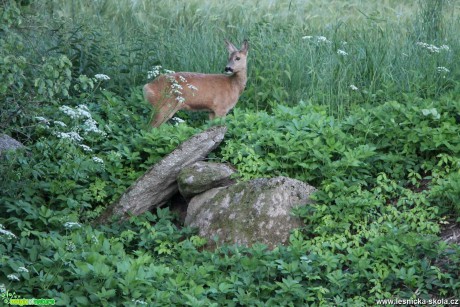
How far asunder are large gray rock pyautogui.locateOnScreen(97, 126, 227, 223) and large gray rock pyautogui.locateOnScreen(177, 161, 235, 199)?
11 centimetres

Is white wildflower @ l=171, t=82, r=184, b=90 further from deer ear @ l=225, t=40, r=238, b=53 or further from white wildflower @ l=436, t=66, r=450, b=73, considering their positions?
white wildflower @ l=436, t=66, r=450, b=73

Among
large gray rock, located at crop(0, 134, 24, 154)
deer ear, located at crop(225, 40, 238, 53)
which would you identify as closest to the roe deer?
deer ear, located at crop(225, 40, 238, 53)

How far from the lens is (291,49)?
35.6ft

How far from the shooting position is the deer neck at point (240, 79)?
34.1 feet

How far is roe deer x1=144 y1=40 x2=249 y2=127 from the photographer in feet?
31.9

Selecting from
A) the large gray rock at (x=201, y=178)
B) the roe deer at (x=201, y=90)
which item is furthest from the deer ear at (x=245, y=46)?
the large gray rock at (x=201, y=178)

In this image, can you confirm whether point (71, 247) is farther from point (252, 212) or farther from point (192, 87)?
point (192, 87)

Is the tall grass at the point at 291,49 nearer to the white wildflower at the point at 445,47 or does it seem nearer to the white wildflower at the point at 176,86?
the white wildflower at the point at 445,47

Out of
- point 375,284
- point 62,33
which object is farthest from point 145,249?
point 62,33

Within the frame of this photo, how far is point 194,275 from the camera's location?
6.57 metres

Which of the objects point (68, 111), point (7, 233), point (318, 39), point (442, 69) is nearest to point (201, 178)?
point (68, 111)

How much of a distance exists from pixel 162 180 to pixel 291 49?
340 centimetres

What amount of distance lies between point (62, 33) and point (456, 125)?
4.80m

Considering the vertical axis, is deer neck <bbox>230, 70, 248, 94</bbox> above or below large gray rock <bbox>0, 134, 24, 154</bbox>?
below
